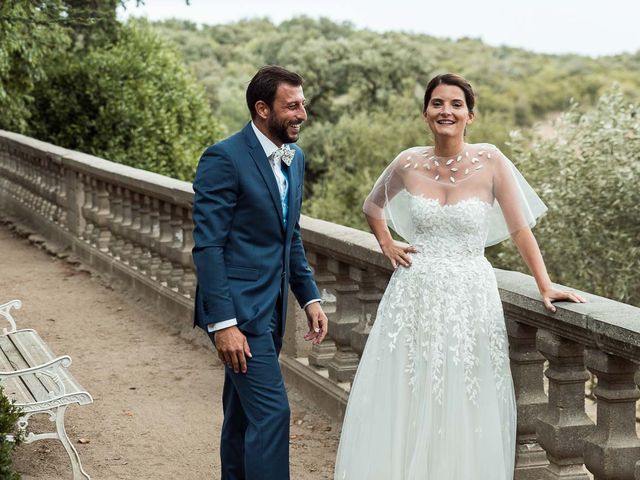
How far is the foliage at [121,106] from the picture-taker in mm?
16297

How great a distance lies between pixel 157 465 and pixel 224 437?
138cm

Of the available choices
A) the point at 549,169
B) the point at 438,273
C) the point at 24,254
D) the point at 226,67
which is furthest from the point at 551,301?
the point at 226,67

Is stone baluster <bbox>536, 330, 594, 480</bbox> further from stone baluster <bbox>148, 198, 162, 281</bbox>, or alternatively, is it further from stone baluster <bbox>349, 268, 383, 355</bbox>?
stone baluster <bbox>148, 198, 162, 281</bbox>

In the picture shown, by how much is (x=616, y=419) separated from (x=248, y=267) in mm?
1426

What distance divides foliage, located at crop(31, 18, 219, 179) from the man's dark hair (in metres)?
12.7

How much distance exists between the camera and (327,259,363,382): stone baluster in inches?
230

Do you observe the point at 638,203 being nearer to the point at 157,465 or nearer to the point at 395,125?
the point at 157,465

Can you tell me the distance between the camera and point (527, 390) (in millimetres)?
4254

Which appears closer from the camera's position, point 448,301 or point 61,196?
point 448,301

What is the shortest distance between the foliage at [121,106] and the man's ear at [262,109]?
41.6 feet

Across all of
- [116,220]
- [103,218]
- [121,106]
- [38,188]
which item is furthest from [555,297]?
[121,106]

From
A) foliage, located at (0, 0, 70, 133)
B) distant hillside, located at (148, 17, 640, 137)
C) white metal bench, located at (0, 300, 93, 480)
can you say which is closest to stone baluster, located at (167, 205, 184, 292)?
foliage, located at (0, 0, 70, 133)

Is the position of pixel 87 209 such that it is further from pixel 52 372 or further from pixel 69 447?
pixel 69 447

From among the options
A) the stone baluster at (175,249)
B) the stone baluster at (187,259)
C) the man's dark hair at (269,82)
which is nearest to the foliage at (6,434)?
the man's dark hair at (269,82)
